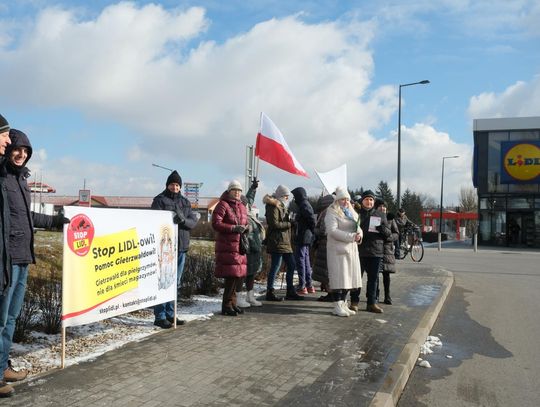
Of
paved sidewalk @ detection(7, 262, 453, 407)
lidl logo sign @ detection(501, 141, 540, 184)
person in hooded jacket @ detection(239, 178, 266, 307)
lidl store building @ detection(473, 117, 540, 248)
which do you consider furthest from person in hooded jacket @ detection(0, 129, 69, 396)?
lidl logo sign @ detection(501, 141, 540, 184)

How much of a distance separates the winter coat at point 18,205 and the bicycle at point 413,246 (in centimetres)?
1633

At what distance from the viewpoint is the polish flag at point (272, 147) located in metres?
9.17

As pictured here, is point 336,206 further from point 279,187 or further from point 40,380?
point 40,380

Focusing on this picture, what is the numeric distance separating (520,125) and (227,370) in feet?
122

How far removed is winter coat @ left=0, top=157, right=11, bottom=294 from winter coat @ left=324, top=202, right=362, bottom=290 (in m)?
4.52

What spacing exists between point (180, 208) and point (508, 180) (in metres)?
34.8

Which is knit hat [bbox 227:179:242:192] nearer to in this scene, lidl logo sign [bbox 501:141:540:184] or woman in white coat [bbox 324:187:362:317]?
woman in white coat [bbox 324:187:362:317]

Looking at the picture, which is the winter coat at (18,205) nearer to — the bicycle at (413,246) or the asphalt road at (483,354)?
the asphalt road at (483,354)

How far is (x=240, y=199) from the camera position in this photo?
733 cm

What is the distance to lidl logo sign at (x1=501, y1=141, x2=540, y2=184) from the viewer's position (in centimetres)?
3519

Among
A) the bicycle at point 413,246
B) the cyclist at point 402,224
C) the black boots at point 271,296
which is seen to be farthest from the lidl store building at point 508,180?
the black boots at point 271,296

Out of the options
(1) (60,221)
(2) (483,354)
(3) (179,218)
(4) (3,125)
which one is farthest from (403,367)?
(4) (3,125)

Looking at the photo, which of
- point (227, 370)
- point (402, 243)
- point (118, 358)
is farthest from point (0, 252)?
point (402, 243)

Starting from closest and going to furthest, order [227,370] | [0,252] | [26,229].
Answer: [0,252] → [26,229] → [227,370]
